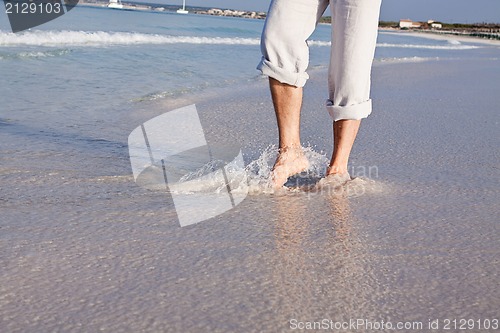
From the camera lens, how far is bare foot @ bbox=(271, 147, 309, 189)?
7.00 ft

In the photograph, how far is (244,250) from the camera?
144cm

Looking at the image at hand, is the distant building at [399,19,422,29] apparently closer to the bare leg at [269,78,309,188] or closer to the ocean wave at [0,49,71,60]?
the ocean wave at [0,49,71,60]

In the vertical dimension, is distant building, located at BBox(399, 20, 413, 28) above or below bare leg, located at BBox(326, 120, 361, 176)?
below

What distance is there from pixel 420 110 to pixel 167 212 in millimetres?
2838

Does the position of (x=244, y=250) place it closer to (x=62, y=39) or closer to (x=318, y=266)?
(x=318, y=266)

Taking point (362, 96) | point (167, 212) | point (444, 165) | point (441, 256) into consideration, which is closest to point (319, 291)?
point (441, 256)

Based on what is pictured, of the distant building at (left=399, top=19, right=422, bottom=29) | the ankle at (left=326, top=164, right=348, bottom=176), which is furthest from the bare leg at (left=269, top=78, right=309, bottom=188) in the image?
the distant building at (left=399, top=19, right=422, bottom=29)

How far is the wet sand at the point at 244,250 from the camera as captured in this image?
3.66 feet

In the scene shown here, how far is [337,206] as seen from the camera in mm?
1869

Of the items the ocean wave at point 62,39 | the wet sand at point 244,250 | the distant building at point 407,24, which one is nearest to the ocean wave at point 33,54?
the ocean wave at point 62,39

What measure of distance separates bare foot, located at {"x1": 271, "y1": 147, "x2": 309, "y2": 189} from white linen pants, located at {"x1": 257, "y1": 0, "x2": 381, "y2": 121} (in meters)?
Result: 0.18

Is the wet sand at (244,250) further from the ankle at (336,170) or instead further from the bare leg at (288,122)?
the bare leg at (288,122)

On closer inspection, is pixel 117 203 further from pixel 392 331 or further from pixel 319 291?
pixel 392 331

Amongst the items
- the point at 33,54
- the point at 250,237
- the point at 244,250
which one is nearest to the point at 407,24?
the point at 33,54
